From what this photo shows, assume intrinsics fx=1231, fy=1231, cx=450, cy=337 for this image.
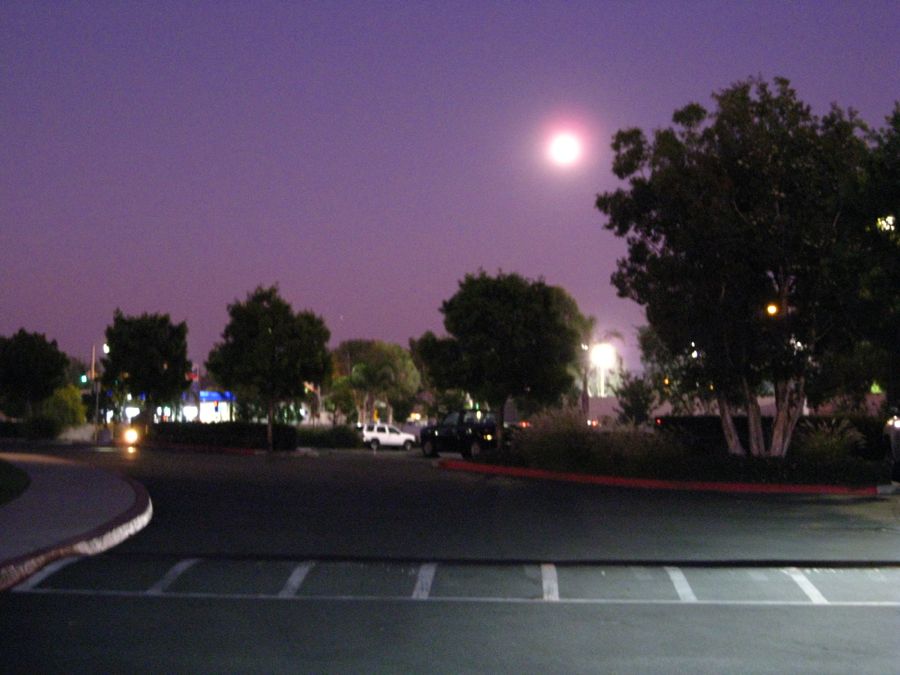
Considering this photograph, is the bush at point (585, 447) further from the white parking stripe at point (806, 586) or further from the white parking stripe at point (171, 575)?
the white parking stripe at point (171, 575)

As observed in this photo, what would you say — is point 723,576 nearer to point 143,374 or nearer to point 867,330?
point 867,330

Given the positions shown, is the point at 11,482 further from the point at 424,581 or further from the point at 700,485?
the point at 700,485

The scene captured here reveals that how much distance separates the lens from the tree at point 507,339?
4197 cm

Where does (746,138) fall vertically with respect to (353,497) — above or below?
above

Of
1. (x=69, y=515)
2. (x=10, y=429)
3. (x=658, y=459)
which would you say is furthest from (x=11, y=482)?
(x=10, y=429)

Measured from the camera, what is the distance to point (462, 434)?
44.4 meters

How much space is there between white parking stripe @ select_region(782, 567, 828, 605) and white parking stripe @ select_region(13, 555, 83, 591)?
7.61 meters

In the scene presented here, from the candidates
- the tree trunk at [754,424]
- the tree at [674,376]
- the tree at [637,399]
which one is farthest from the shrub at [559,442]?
the tree at [637,399]

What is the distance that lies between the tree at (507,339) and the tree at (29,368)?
3721cm

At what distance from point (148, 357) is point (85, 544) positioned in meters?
47.4

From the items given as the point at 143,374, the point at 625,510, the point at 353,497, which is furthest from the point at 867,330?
the point at 143,374

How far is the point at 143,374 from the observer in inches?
2397

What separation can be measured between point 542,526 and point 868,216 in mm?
7148

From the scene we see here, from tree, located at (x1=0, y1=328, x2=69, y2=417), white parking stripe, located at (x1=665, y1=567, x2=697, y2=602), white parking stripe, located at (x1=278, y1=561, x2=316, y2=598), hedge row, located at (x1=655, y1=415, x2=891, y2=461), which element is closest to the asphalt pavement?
white parking stripe, located at (x1=278, y1=561, x2=316, y2=598)
